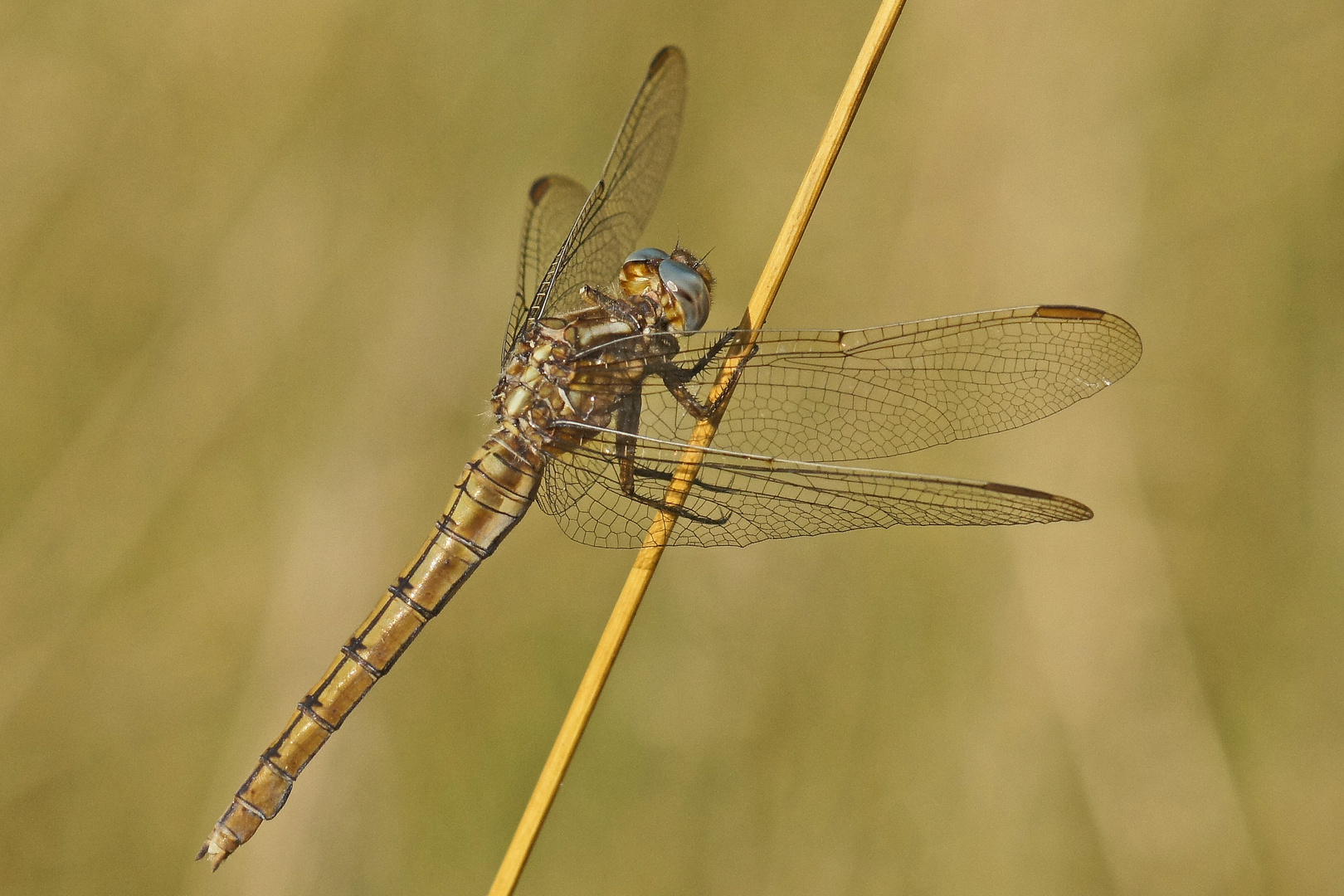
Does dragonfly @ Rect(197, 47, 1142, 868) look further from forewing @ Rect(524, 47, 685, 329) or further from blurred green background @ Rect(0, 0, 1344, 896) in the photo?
blurred green background @ Rect(0, 0, 1344, 896)

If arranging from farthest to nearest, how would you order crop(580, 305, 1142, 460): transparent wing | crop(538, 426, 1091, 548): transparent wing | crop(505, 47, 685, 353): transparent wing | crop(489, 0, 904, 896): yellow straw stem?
crop(505, 47, 685, 353): transparent wing
crop(580, 305, 1142, 460): transparent wing
crop(538, 426, 1091, 548): transparent wing
crop(489, 0, 904, 896): yellow straw stem

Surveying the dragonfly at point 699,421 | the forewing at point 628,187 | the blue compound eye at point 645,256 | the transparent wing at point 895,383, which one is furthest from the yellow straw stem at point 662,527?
the forewing at point 628,187

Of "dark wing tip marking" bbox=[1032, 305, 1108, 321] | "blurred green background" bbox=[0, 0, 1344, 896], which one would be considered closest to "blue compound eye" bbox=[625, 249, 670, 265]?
"dark wing tip marking" bbox=[1032, 305, 1108, 321]

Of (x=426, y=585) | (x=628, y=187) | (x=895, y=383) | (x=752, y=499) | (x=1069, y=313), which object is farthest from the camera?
(x=628, y=187)

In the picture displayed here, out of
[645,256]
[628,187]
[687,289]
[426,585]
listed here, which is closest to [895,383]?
[687,289]

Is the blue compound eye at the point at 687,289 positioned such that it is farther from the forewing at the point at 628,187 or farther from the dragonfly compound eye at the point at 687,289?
the forewing at the point at 628,187

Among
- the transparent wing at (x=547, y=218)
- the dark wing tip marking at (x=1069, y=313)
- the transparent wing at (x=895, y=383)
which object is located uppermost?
the transparent wing at (x=547, y=218)

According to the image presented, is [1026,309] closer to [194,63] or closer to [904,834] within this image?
[904,834]

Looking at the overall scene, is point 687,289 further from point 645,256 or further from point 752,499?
point 752,499
